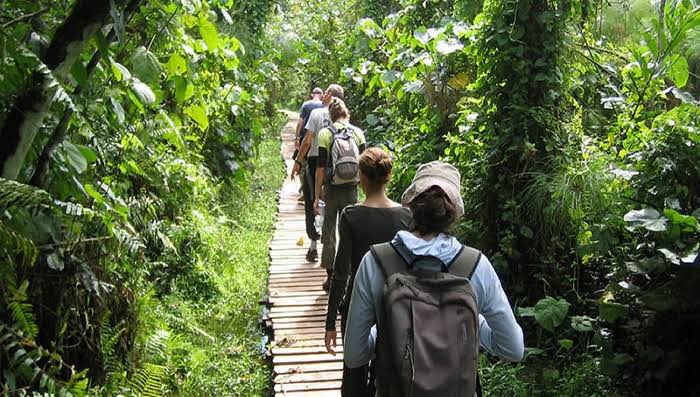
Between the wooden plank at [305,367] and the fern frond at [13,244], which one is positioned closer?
the fern frond at [13,244]

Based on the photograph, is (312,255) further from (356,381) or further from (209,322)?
(356,381)

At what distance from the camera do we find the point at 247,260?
7.69 m

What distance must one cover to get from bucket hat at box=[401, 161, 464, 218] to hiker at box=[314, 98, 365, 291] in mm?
2825

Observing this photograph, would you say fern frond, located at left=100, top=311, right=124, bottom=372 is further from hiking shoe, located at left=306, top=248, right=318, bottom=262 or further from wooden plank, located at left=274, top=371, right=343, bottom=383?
hiking shoe, located at left=306, top=248, right=318, bottom=262

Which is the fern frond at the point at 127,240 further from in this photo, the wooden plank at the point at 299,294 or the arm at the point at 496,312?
the wooden plank at the point at 299,294

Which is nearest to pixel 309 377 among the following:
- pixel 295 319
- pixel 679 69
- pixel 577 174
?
pixel 295 319

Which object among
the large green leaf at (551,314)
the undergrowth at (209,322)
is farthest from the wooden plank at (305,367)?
the large green leaf at (551,314)

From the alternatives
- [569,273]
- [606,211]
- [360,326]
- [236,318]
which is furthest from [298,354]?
[360,326]

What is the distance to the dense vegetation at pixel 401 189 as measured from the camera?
9.25 feet

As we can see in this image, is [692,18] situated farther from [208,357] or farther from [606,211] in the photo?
[208,357]

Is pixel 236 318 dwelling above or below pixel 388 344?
below

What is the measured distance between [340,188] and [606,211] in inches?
80.3

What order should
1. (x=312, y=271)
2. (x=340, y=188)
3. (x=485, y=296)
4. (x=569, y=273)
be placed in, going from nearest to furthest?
1. (x=485, y=296)
2. (x=569, y=273)
3. (x=340, y=188)
4. (x=312, y=271)

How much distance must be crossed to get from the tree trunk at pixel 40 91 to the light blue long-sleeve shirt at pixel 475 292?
1.32m
